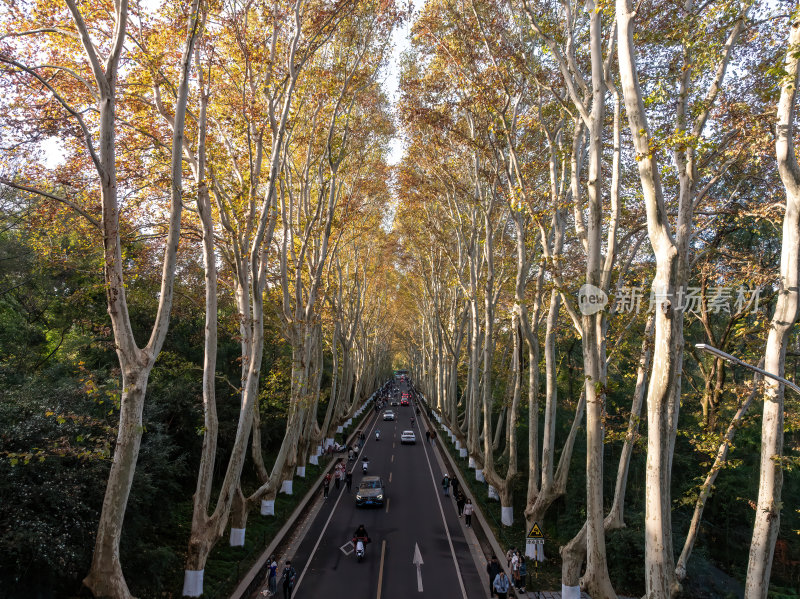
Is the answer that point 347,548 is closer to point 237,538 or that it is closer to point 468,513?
point 237,538

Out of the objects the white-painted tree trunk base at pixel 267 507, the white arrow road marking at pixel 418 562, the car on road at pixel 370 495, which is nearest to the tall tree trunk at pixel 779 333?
the white arrow road marking at pixel 418 562

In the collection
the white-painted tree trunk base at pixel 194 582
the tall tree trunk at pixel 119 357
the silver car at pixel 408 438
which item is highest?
the tall tree trunk at pixel 119 357

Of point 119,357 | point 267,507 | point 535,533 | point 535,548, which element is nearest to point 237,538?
point 267,507

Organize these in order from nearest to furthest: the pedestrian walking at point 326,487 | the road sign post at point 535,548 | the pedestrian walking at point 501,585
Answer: the pedestrian walking at point 501,585 < the road sign post at point 535,548 < the pedestrian walking at point 326,487

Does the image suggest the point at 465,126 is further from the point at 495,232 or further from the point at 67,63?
the point at 67,63

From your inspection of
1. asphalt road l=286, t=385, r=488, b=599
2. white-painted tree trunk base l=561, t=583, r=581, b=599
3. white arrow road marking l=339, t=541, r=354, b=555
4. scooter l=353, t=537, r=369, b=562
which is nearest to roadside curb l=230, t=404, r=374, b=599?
asphalt road l=286, t=385, r=488, b=599

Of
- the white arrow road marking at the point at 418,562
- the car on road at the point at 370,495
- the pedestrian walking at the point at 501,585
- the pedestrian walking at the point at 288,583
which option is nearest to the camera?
the pedestrian walking at the point at 288,583

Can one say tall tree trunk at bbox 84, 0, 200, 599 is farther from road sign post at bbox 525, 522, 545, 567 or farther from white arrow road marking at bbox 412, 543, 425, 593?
road sign post at bbox 525, 522, 545, 567

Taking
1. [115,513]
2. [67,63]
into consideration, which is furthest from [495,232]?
[115,513]

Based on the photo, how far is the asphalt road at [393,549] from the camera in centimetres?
1268

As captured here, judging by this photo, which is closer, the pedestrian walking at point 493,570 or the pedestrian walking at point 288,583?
the pedestrian walking at point 288,583

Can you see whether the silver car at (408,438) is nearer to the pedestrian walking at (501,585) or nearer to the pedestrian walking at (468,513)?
the pedestrian walking at (468,513)

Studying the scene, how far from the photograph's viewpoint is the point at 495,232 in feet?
71.1

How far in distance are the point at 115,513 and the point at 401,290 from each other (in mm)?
46226
